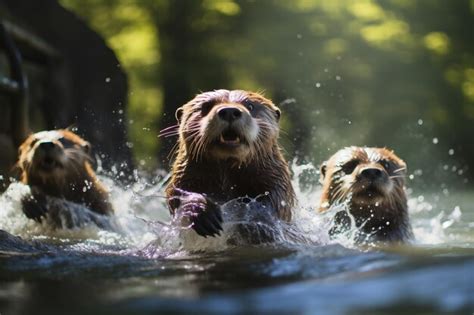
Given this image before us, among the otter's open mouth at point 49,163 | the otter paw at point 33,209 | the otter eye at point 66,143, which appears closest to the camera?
the otter paw at point 33,209

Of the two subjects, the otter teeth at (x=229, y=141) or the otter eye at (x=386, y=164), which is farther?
the otter eye at (x=386, y=164)

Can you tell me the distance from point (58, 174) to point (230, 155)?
117 inches

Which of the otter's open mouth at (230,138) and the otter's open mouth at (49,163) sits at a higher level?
the otter's open mouth at (49,163)

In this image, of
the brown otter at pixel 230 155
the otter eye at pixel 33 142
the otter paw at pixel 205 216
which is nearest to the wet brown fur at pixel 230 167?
the brown otter at pixel 230 155

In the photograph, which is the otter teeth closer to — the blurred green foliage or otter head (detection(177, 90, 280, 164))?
otter head (detection(177, 90, 280, 164))

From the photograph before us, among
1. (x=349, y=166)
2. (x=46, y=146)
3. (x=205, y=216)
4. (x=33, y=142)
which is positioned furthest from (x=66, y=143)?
(x=205, y=216)

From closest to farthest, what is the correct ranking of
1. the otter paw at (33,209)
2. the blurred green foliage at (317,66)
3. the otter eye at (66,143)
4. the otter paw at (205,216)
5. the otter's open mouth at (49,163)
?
the otter paw at (205,216)
the otter paw at (33,209)
the otter's open mouth at (49,163)
the otter eye at (66,143)
the blurred green foliage at (317,66)

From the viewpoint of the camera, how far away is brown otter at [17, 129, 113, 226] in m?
7.18

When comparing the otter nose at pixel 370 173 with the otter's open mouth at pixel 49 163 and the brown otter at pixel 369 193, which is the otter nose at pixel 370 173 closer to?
the brown otter at pixel 369 193

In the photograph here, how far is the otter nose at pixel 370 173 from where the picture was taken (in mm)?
6086

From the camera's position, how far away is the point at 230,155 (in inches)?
191

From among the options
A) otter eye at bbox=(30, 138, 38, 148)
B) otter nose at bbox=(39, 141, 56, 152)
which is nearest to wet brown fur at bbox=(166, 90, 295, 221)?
otter nose at bbox=(39, 141, 56, 152)

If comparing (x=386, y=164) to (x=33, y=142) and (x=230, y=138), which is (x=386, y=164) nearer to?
(x=230, y=138)

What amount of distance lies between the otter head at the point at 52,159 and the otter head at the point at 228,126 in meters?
2.15
